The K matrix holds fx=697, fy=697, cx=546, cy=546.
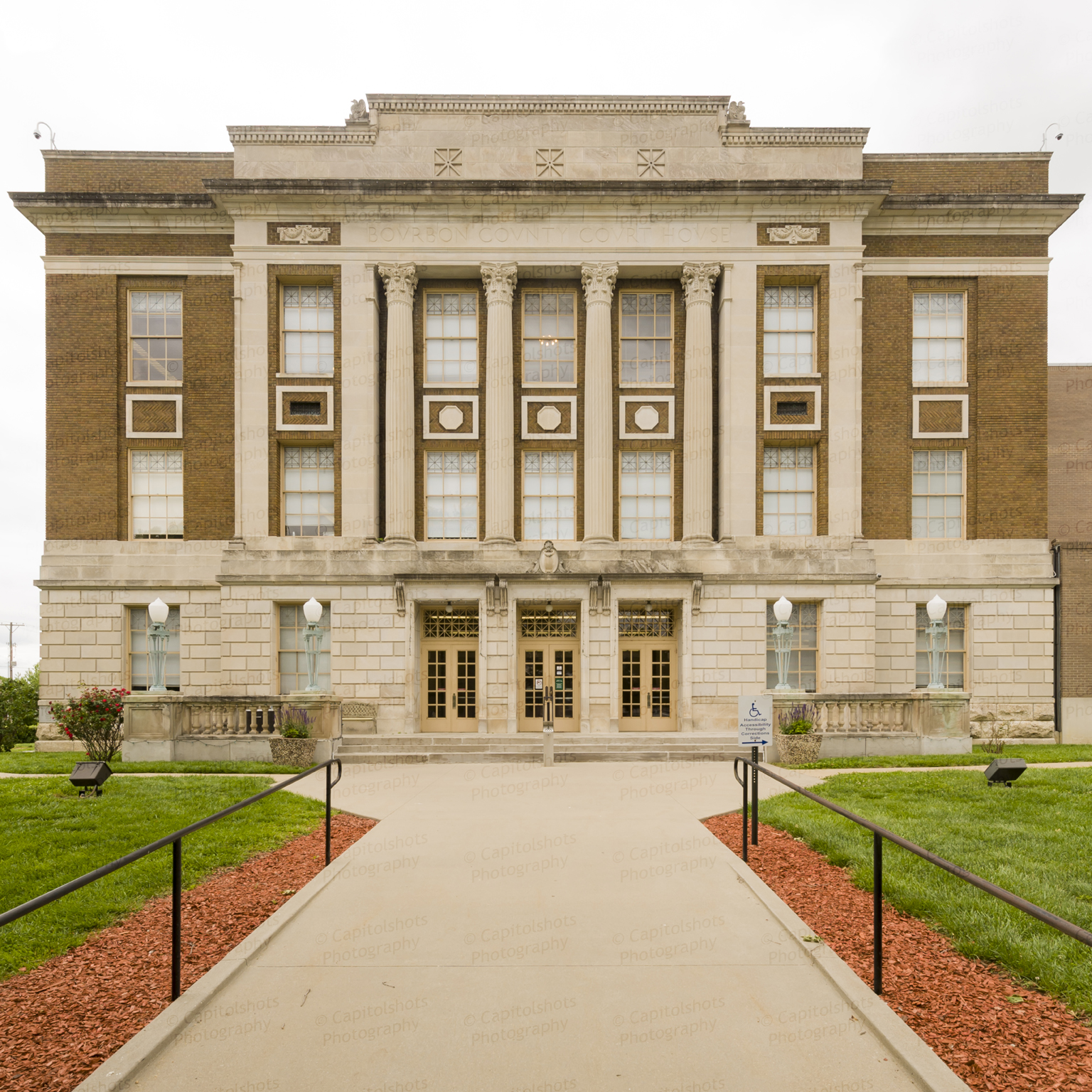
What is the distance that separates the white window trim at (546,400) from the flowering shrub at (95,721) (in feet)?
41.5

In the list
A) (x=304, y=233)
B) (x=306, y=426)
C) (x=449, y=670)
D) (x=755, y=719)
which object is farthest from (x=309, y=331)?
(x=755, y=719)

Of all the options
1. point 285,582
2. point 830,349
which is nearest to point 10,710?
point 285,582

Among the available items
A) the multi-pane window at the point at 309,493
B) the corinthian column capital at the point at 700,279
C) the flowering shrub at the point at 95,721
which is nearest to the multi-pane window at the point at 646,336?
the corinthian column capital at the point at 700,279

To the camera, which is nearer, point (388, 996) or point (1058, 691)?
point (388, 996)

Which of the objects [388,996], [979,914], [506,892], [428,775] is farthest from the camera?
[428,775]

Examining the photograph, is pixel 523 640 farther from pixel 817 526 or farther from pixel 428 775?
pixel 817 526

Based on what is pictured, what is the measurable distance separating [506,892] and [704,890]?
1.96 m

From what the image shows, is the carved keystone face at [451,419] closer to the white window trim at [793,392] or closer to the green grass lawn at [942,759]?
the white window trim at [793,392]

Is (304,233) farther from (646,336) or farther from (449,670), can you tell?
(449,670)

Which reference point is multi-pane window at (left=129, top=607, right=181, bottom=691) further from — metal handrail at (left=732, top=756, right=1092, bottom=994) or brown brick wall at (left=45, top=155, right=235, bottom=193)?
metal handrail at (left=732, top=756, right=1092, bottom=994)

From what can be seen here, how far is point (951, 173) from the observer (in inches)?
854

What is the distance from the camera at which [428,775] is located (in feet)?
47.8

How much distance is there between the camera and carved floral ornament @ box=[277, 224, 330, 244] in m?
20.6

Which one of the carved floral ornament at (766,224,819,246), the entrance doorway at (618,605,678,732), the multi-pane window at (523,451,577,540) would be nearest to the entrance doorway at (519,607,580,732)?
the entrance doorway at (618,605,678,732)
